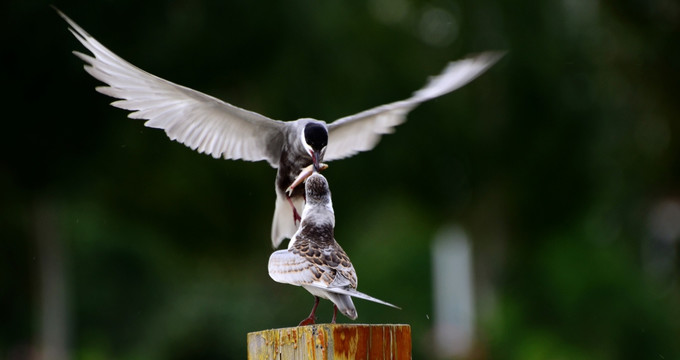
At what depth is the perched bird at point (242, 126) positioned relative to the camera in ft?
21.5

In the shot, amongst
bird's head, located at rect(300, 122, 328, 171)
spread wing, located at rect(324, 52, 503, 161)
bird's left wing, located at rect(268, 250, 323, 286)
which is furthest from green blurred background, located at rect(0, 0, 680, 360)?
bird's left wing, located at rect(268, 250, 323, 286)

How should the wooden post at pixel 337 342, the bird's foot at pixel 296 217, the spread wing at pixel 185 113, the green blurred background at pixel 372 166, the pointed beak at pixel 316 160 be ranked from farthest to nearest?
the green blurred background at pixel 372 166 < the bird's foot at pixel 296 217 < the spread wing at pixel 185 113 < the pointed beak at pixel 316 160 < the wooden post at pixel 337 342


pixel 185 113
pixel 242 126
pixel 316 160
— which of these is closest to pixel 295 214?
pixel 316 160

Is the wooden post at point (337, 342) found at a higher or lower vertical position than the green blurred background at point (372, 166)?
lower

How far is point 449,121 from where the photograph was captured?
16688 mm

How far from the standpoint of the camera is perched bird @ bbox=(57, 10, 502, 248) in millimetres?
6539

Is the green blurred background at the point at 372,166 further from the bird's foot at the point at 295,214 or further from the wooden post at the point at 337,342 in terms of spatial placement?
the wooden post at the point at 337,342

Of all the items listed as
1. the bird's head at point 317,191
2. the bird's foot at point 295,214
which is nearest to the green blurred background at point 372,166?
the bird's foot at point 295,214

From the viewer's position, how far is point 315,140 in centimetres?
652

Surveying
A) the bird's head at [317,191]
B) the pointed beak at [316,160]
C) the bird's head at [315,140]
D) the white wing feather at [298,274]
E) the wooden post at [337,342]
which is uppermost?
the bird's head at [315,140]

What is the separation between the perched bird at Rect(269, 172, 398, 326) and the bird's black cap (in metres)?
0.82

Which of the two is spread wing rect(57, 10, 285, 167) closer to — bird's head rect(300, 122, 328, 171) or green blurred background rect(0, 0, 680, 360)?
bird's head rect(300, 122, 328, 171)

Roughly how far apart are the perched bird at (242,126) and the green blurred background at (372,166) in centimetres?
604

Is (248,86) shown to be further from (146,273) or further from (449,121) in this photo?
(146,273)
